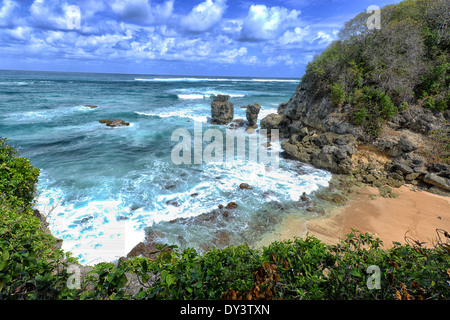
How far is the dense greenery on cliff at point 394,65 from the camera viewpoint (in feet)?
49.7

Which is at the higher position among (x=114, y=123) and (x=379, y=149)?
(x=114, y=123)

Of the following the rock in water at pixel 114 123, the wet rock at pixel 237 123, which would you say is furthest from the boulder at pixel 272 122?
the rock in water at pixel 114 123

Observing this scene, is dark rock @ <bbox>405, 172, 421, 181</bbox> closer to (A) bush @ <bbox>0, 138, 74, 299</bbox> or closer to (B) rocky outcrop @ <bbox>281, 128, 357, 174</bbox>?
(B) rocky outcrop @ <bbox>281, 128, 357, 174</bbox>

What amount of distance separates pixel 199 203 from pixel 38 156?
14.6m

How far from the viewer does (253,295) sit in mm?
2689

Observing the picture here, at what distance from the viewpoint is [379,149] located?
49.3 ft

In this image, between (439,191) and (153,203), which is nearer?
(153,203)

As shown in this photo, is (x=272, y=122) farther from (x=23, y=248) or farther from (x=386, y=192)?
(x=23, y=248)

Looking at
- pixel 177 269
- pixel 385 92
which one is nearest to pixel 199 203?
pixel 177 269

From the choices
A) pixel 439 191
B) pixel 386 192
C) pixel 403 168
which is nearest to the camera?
pixel 439 191

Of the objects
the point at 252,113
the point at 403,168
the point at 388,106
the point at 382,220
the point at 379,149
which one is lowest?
the point at 382,220

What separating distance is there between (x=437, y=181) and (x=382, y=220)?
17.4 ft

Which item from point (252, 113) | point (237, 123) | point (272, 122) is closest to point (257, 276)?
point (272, 122)
